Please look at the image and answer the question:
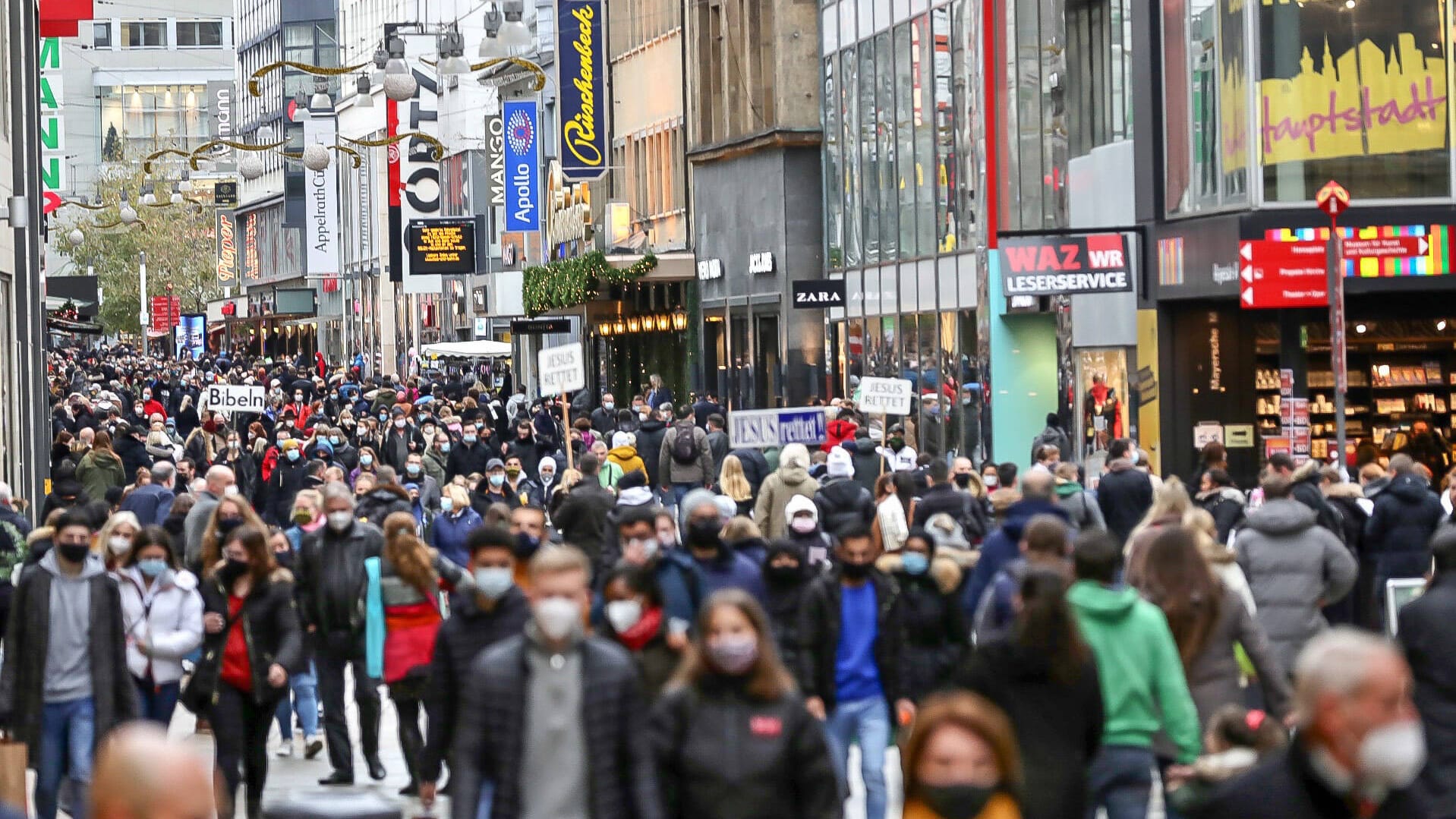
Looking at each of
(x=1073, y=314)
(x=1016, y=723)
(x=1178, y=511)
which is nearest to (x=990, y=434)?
(x=1073, y=314)

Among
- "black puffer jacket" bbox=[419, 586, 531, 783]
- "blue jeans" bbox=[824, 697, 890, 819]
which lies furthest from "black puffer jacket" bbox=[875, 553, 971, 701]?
"black puffer jacket" bbox=[419, 586, 531, 783]

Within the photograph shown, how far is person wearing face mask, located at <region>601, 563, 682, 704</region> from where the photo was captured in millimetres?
9938

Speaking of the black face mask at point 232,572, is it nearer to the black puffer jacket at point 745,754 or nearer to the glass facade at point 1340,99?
the black puffer jacket at point 745,754

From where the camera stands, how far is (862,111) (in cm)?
4341

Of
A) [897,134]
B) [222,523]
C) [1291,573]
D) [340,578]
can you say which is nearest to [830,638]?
[1291,573]

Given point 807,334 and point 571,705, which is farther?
point 807,334

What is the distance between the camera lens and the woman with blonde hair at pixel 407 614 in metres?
13.1

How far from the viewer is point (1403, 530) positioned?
1625 centimetres

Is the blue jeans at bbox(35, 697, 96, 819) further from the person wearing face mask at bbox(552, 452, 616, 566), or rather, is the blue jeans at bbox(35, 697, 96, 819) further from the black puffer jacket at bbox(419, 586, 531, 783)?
the person wearing face mask at bbox(552, 452, 616, 566)

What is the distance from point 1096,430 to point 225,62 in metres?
144

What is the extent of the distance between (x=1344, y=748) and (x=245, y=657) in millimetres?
7831

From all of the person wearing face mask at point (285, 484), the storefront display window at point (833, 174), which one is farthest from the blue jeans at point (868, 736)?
the storefront display window at point (833, 174)

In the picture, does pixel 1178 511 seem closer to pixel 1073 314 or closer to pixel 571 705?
pixel 571 705

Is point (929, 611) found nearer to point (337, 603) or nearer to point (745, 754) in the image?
point (337, 603)
